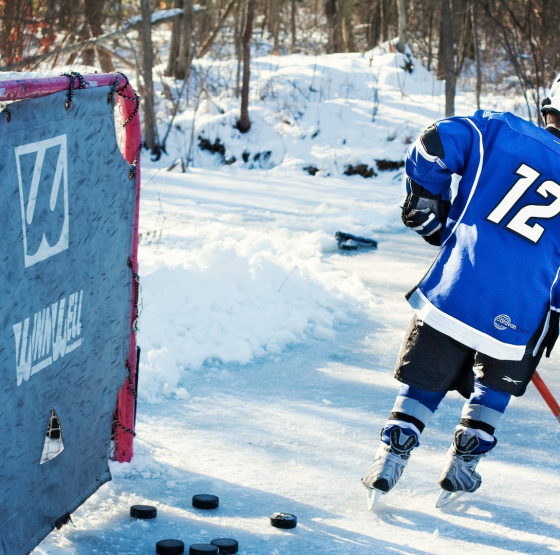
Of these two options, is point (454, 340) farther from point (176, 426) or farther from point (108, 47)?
point (108, 47)

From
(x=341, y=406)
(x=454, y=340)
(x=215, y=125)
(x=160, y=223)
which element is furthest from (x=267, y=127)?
Result: (x=454, y=340)

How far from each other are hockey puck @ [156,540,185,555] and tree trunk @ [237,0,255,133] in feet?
36.3

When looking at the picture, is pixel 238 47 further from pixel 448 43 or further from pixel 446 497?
pixel 446 497

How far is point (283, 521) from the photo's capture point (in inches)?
95.4

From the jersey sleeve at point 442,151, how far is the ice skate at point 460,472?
899 mm

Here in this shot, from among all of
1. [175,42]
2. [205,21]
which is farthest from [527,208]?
[205,21]

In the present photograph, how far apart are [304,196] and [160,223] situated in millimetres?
2638

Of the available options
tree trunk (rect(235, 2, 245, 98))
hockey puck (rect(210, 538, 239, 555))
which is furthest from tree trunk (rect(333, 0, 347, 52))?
hockey puck (rect(210, 538, 239, 555))

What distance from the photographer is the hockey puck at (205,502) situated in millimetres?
2504

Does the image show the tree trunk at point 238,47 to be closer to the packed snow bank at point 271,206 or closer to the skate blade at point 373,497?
the packed snow bank at point 271,206

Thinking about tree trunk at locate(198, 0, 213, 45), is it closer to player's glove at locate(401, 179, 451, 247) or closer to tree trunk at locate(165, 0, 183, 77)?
tree trunk at locate(165, 0, 183, 77)

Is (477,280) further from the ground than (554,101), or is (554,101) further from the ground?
(554,101)

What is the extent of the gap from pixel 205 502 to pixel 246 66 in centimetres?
1121

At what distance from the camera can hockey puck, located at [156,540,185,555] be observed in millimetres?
2172
